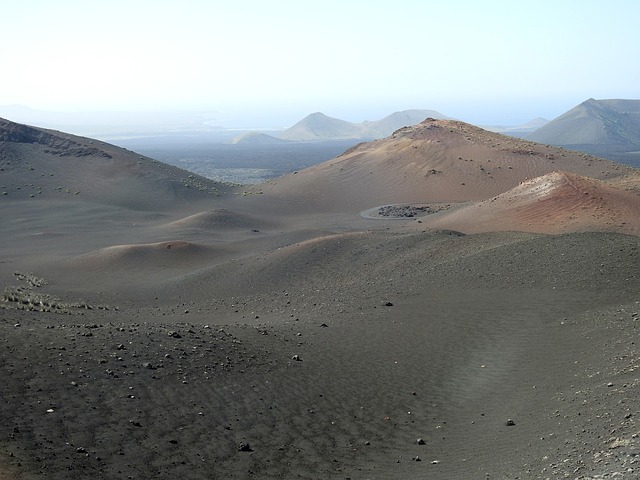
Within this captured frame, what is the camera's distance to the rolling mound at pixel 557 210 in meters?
27.5

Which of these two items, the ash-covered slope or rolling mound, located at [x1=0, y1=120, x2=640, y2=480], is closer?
rolling mound, located at [x1=0, y1=120, x2=640, y2=480]

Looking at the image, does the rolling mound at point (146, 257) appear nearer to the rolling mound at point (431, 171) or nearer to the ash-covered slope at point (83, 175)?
the ash-covered slope at point (83, 175)

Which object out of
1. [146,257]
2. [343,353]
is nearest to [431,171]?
[146,257]

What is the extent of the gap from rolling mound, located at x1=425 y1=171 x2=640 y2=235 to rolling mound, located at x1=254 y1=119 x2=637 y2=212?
16.2 meters

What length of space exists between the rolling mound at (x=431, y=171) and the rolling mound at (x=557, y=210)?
53.3 feet

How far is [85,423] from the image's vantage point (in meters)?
9.16

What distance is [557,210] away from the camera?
96.5 feet

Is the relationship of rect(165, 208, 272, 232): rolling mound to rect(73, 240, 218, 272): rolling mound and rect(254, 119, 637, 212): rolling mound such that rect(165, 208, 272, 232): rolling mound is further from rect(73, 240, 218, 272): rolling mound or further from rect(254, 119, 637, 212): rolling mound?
rect(73, 240, 218, 272): rolling mound

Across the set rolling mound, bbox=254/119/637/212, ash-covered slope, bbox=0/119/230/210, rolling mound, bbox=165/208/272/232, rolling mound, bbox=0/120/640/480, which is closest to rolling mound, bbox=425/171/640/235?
rolling mound, bbox=0/120/640/480

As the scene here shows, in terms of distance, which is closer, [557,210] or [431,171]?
[557,210]

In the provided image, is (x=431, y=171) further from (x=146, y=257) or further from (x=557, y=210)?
(x=146, y=257)

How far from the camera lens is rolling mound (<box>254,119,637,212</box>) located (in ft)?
169

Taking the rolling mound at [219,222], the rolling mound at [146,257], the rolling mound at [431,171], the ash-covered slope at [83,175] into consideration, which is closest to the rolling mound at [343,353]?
the rolling mound at [146,257]

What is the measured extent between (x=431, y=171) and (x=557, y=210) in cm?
2664
